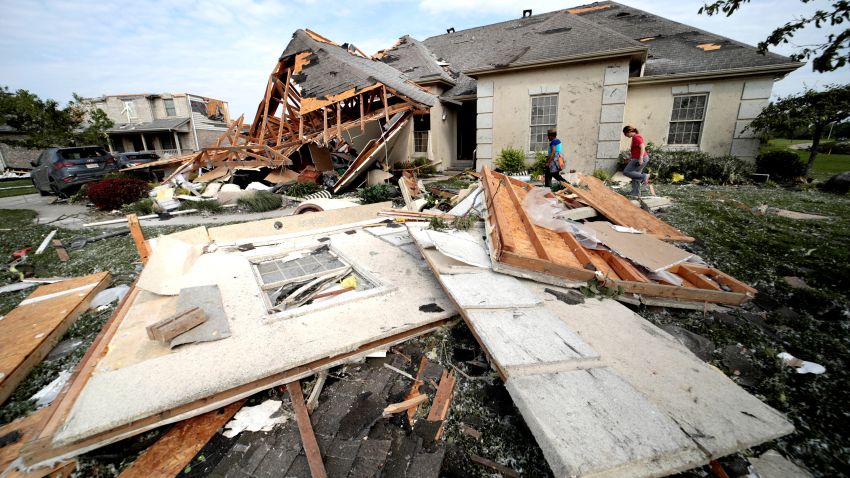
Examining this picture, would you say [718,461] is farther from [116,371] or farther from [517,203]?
[116,371]

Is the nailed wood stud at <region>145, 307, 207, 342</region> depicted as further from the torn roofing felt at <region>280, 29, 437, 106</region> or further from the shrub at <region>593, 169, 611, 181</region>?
the shrub at <region>593, 169, 611, 181</region>

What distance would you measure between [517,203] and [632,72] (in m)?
9.45

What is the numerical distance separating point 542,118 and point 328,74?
23.2 feet

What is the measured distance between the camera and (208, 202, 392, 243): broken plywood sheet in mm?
5176

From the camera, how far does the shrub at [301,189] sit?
9430mm

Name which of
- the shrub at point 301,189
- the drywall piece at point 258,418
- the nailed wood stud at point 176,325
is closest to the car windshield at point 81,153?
the shrub at point 301,189

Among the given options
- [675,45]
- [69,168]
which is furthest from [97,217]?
[675,45]

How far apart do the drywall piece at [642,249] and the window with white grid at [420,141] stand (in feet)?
34.6

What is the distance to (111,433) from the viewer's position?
1771mm

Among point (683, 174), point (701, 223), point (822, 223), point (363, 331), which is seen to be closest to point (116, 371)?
point (363, 331)

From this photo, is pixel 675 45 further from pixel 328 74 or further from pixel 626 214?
pixel 328 74

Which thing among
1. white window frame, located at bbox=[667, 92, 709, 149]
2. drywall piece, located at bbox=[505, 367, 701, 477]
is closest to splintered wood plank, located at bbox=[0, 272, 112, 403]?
drywall piece, located at bbox=[505, 367, 701, 477]

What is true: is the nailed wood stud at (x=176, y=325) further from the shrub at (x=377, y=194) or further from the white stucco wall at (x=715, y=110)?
the white stucco wall at (x=715, y=110)

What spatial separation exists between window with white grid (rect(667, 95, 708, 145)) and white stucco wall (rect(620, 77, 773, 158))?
0.43ft
